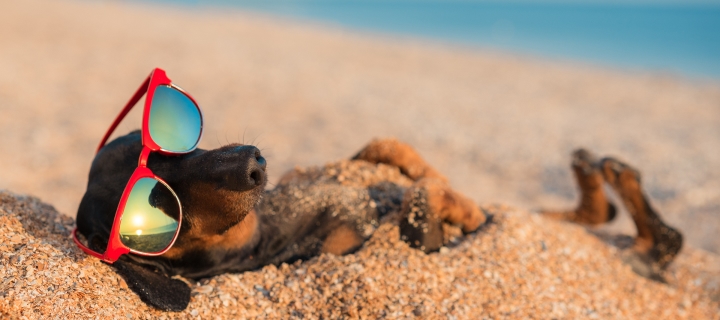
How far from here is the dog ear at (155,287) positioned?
2412 millimetres

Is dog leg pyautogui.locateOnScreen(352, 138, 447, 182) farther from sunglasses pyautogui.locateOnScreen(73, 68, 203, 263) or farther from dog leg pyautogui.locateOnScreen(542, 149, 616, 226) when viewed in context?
sunglasses pyautogui.locateOnScreen(73, 68, 203, 263)

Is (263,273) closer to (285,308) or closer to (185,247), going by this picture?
(285,308)

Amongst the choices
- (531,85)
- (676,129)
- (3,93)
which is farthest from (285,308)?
(531,85)

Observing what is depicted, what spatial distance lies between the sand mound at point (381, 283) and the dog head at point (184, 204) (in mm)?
78

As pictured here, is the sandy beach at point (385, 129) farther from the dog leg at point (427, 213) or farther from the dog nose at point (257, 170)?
the dog nose at point (257, 170)

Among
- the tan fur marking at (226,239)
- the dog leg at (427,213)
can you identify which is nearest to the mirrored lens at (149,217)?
the tan fur marking at (226,239)

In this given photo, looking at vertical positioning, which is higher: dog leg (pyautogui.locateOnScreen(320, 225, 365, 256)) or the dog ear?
dog leg (pyautogui.locateOnScreen(320, 225, 365, 256))

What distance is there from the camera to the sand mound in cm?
230

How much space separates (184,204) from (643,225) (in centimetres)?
343

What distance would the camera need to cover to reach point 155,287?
2.47m

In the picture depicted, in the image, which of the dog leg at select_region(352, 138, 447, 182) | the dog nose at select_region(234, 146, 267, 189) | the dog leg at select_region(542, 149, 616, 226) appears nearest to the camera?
the dog nose at select_region(234, 146, 267, 189)

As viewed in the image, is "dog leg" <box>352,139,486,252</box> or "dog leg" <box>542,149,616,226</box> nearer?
"dog leg" <box>352,139,486,252</box>

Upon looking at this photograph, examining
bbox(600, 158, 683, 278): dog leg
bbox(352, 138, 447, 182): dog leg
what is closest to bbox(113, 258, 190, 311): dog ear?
bbox(352, 138, 447, 182): dog leg

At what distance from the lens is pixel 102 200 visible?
253cm
